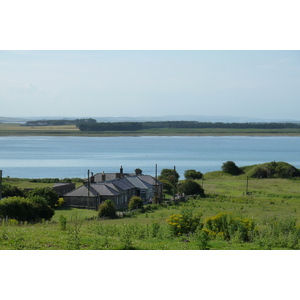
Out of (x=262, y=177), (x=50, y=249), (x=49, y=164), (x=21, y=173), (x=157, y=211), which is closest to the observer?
(x=50, y=249)

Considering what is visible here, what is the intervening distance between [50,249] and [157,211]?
20.7m

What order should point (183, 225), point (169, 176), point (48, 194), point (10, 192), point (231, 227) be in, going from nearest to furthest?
point (231, 227), point (183, 225), point (48, 194), point (10, 192), point (169, 176)

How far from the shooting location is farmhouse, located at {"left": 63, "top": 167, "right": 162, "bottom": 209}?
32812mm

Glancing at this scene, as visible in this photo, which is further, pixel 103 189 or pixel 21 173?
pixel 21 173

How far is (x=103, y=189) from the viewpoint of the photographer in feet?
111

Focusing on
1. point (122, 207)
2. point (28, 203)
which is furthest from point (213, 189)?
point (28, 203)

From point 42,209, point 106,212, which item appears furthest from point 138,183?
point 42,209

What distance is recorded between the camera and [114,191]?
34.0m

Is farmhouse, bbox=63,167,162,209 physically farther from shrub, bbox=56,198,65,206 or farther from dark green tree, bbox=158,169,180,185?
dark green tree, bbox=158,169,180,185

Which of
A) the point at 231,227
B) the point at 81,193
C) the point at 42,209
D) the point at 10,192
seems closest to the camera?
the point at 231,227

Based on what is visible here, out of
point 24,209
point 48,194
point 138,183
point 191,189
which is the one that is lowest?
point 191,189

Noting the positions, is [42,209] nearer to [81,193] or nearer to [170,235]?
[81,193]

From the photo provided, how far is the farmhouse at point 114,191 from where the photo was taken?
32.8 m

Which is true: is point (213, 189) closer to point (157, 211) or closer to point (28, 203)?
point (157, 211)
